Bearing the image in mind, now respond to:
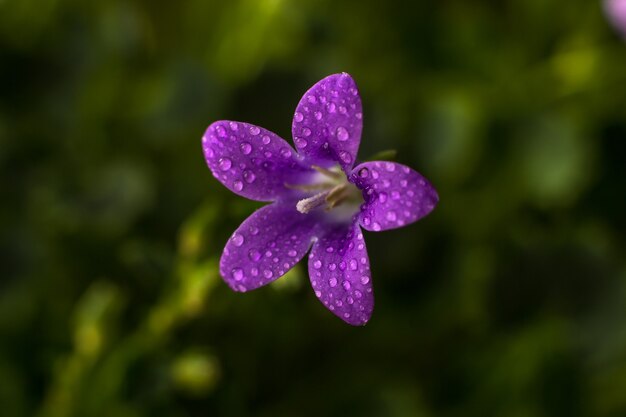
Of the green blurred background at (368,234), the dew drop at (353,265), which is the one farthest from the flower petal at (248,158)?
the green blurred background at (368,234)

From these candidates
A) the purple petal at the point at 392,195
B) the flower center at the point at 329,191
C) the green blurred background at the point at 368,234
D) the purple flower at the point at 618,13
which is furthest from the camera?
the purple flower at the point at 618,13

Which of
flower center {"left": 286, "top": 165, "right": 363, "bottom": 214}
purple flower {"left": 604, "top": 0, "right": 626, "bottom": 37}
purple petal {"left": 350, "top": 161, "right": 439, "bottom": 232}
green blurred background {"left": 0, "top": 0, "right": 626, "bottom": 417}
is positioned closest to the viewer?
purple petal {"left": 350, "top": 161, "right": 439, "bottom": 232}

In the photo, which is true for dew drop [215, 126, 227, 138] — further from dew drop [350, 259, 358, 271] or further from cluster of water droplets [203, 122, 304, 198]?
dew drop [350, 259, 358, 271]

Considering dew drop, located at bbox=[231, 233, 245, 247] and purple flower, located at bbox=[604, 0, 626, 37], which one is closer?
dew drop, located at bbox=[231, 233, 245, 247]

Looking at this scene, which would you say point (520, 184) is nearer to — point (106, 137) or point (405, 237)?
point (405, 237)

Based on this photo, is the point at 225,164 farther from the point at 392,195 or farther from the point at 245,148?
the point at 392,195

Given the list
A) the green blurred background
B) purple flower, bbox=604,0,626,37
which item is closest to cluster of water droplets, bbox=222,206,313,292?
the green blurred background

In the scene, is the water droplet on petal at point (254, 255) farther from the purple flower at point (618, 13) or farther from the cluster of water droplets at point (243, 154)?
the purple flower at point (618, 13)
